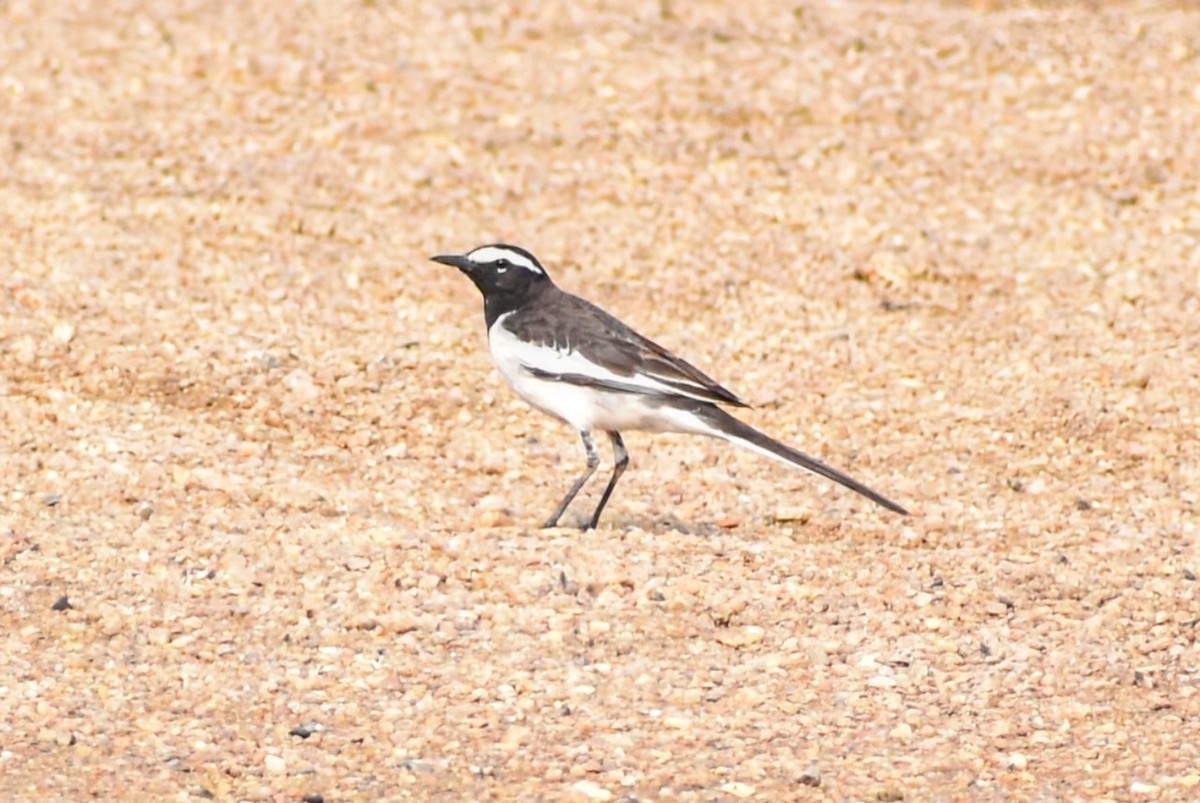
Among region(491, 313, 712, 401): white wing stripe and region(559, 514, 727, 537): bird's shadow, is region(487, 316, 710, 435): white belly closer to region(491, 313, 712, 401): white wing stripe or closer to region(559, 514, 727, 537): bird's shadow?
region(491, 313, 712, 401): white wing stripe

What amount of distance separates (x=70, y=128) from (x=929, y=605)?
8.63 m

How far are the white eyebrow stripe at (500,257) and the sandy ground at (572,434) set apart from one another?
4.04 ft

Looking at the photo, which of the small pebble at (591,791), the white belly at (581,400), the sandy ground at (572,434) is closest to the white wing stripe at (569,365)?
the white belly at (581,400)

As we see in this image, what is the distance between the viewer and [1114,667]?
821 centimetres

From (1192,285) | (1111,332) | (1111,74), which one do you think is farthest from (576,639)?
(1111,74)

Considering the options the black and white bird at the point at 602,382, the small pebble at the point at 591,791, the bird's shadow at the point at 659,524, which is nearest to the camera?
the small pebble at the point at 591,791

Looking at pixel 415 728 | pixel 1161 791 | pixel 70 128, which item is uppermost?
pixel 1161 791

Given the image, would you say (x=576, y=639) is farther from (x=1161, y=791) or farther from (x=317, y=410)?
(x=317, y=410)

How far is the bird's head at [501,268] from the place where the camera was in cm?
996

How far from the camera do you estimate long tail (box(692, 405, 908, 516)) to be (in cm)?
907

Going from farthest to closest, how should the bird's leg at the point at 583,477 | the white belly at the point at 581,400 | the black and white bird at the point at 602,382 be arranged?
the bird's leg at the point at 583,477
the white belly at the point at 581,400
the black and white bird at the point at 602,382

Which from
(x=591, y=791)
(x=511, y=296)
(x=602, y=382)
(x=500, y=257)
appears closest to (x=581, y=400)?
(x=602, y=382)

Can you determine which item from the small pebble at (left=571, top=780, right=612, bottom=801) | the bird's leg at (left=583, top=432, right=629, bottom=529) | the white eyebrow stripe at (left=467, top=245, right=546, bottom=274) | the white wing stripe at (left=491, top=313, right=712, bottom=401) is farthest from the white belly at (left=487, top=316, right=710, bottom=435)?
the small pebble at (left=571, top=780, right=612, bottom=801)

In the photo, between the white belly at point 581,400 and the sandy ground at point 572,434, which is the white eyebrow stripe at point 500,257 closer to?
the white belly at point 581,400
